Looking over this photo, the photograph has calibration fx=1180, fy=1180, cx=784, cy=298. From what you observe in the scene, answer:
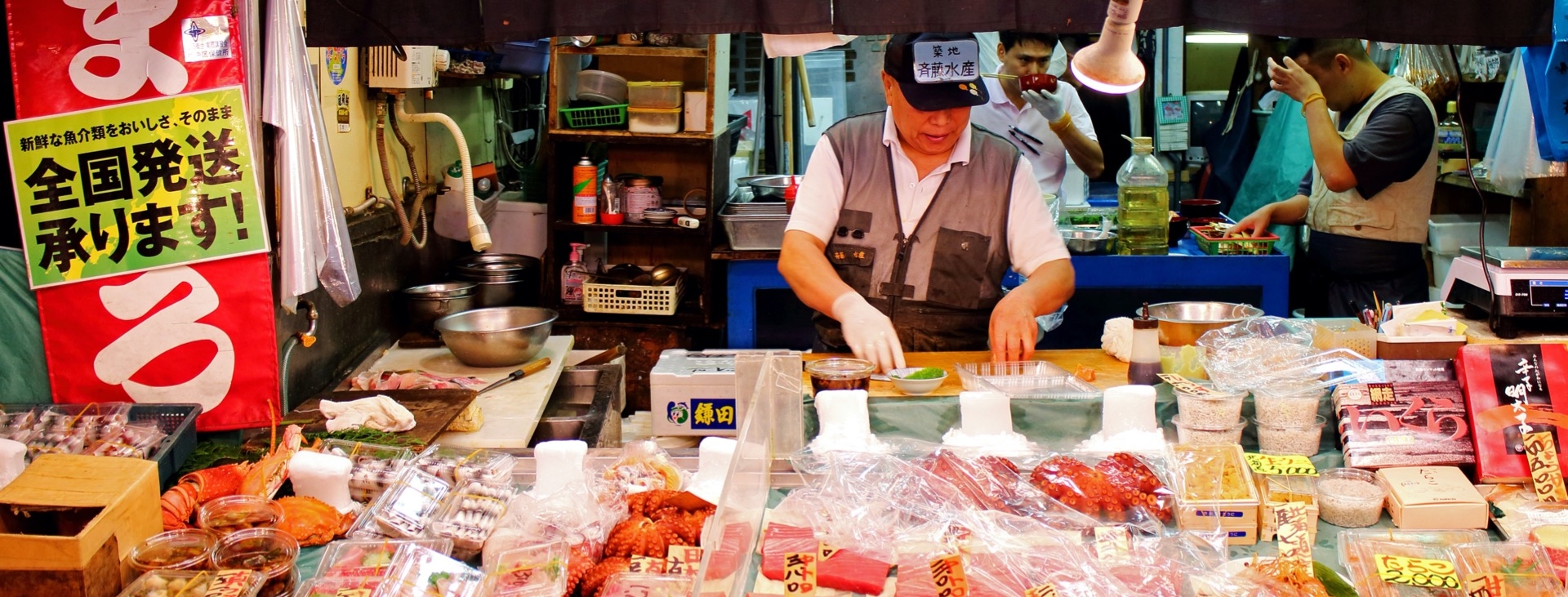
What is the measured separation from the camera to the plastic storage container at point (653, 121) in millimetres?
5660

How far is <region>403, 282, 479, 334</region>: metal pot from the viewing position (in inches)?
196

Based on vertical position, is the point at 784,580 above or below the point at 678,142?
below

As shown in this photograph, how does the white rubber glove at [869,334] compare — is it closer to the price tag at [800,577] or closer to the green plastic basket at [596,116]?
the price tag at [800,577]

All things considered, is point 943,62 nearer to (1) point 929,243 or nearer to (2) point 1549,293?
(1) point 929,243

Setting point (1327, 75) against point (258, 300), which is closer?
point (258, 300)

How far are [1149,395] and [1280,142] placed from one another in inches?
214

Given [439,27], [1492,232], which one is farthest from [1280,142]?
[439,27]

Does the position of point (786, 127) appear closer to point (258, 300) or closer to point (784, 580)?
point (258, 300)

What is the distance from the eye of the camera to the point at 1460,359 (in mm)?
2703

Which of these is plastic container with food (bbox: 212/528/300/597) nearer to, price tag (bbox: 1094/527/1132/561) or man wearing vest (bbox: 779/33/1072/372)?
price tag (bbox: 1094/527/1132/561)

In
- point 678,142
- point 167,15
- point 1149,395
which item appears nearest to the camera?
point 1149,395

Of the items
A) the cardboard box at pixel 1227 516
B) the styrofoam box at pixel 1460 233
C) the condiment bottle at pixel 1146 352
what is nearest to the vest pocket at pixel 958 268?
the condiment bottle at pixel 1146 352

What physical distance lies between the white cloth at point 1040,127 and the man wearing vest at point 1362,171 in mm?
1274

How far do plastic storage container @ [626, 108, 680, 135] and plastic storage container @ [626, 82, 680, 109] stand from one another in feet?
0.07
